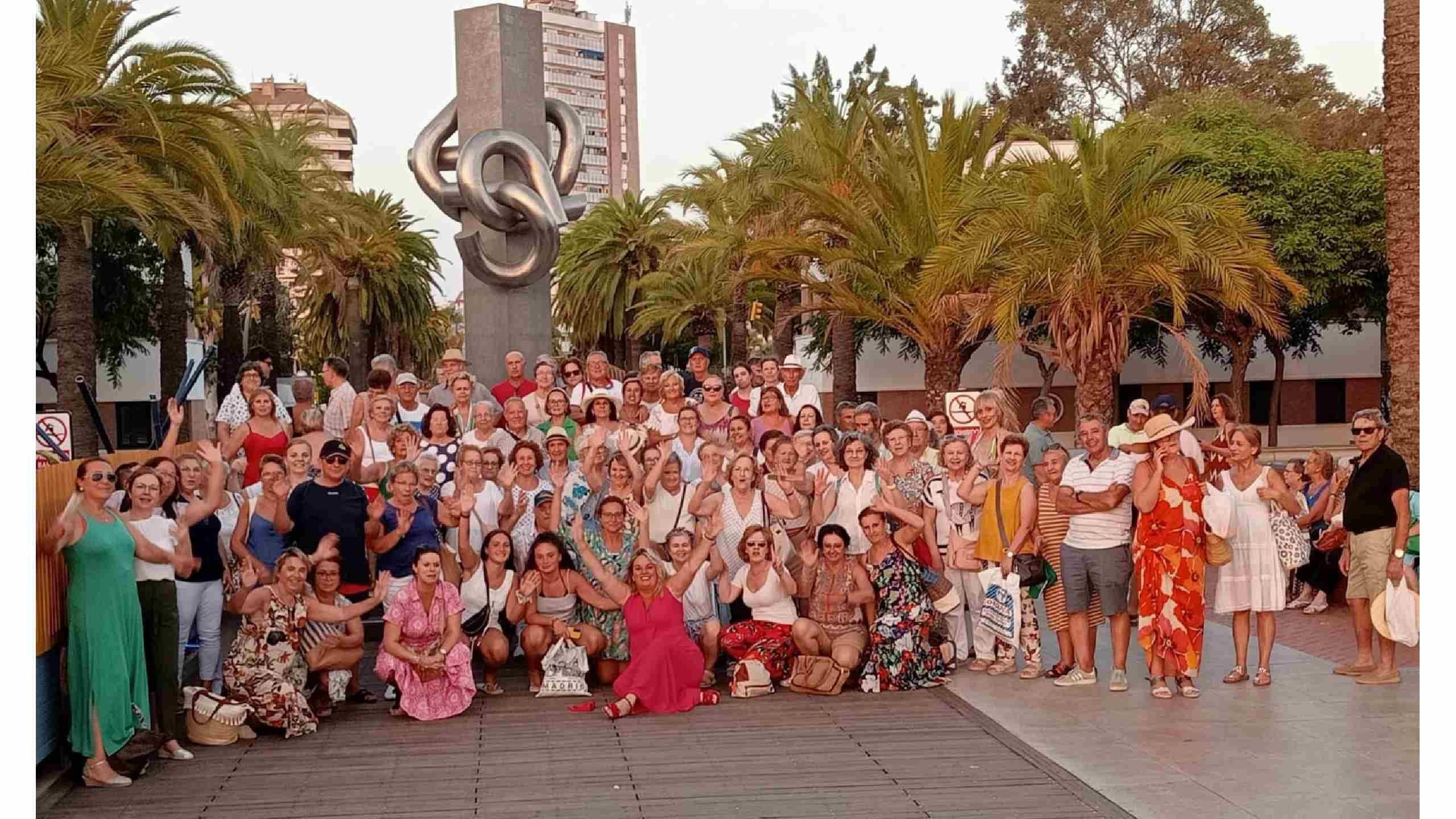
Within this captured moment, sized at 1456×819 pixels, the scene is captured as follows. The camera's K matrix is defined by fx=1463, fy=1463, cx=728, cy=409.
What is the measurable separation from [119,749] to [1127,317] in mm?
15762

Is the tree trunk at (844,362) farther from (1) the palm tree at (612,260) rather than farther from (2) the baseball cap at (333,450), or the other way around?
(2) the baseball cap at (333,450)

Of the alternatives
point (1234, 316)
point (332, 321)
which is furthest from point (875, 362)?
point (332, 321)

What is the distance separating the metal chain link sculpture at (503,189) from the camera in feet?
62.8

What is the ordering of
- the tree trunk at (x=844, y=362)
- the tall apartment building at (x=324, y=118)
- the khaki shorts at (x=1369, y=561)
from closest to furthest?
the khaki shorts at (x=1369, y=561) < the tree trunk at (x=844, y=362) < the tall apartment building at (x=324, y=118)

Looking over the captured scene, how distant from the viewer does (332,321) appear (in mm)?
48438

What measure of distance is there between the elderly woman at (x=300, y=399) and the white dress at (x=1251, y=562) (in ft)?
22.3

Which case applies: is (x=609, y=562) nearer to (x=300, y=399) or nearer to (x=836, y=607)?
(x=836, y=607)

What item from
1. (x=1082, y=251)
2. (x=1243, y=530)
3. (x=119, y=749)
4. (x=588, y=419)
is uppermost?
(x=1082, y=251)

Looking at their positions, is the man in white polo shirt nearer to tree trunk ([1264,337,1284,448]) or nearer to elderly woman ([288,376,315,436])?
elderly woman ([288,376,315,436])

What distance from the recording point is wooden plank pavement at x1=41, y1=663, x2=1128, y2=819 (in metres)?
6.86

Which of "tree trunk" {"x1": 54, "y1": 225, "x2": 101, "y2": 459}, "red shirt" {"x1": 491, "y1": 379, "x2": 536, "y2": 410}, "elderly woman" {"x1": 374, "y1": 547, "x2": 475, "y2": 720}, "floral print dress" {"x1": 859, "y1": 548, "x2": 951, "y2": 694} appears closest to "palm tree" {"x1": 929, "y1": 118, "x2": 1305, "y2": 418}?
"red shirt" {"x1": 491, "y1": 379, "x2": 536, "y2": 410}

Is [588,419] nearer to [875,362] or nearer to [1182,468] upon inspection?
[1182,468]

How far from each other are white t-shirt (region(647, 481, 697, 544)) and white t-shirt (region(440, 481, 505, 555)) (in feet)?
3.46

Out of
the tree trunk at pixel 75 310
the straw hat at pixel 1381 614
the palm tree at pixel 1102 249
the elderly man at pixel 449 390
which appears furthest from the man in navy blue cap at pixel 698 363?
the tree trunk at pixel 75 310
